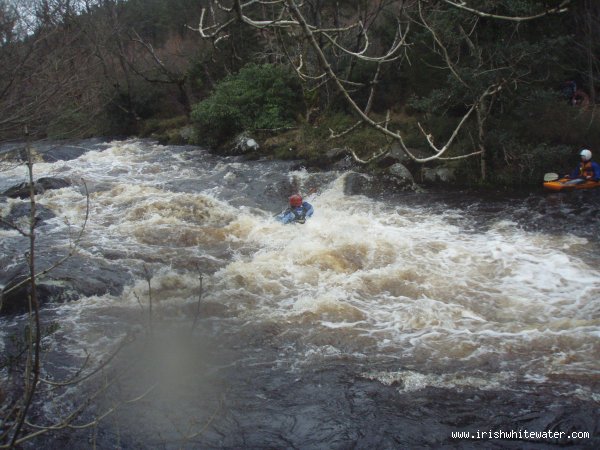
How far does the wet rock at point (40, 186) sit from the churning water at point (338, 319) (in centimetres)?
176

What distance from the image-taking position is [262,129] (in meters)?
16.6

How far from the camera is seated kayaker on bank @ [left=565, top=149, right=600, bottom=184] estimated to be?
401 inches

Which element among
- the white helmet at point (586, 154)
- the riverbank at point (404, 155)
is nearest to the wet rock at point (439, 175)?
the riverbank at point (404, 155)

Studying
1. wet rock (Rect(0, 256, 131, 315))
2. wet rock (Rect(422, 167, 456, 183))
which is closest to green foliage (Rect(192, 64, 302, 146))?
wet rock (Rect(422, 167, 456, 183))

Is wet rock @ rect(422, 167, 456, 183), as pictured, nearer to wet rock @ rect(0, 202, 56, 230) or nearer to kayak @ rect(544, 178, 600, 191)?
kayak @ rect(544, 178, 600, 191)

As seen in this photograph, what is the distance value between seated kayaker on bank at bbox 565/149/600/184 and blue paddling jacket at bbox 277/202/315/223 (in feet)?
17.8

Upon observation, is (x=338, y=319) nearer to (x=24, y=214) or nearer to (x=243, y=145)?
(x=24, y=214)

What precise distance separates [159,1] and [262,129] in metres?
20.2

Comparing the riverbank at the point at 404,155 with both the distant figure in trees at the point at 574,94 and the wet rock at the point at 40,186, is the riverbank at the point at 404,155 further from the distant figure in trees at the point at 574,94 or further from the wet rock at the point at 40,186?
the wet rock at the point at 40,186

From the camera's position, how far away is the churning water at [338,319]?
15.2ft

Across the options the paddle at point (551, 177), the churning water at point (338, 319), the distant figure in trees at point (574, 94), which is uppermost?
the distant figure in trees at point (574, 94)

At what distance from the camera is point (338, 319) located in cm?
629

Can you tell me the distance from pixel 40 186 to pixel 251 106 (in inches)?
287

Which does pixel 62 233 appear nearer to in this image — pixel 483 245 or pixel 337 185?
pixel 337 185
